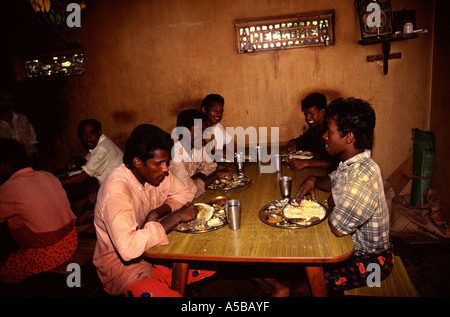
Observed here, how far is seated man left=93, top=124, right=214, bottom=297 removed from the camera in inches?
71.5

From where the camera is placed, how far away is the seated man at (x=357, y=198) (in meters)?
1.81

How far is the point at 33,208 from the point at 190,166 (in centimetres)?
164

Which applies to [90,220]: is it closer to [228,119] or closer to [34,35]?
[228,119]

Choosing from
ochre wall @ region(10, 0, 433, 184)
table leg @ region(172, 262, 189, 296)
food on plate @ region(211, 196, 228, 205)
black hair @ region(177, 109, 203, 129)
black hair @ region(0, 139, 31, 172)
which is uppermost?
ochre wall @ region(10, 0, 433, 184)

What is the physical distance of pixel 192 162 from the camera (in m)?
3.41

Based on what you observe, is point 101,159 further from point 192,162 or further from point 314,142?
point 314,142

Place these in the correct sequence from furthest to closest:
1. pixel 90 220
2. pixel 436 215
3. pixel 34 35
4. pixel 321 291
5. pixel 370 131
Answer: pixel 34 35
pixel 90 220
pixel 436 215
pixel 370 131
pixel 321 291

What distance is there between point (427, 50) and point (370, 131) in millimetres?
3944

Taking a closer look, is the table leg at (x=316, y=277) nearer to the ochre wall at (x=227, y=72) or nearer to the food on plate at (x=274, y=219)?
the food on plate at (x=274, y=219)

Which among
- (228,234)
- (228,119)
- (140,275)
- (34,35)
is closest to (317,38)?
(228,119)

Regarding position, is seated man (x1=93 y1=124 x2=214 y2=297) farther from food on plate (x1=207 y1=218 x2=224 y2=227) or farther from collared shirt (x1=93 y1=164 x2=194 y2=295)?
food on plate (x1=207 y1=218 x2=224 y2=227)

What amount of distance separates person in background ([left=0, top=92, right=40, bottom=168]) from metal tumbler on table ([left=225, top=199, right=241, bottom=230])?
5.58m

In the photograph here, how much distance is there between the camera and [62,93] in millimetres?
6043

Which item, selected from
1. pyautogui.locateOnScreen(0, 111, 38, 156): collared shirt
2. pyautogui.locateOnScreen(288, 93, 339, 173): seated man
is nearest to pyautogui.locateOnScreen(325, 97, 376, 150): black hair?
pyautogui.locateOnScreen(288, 93, 339, 173): seated man
